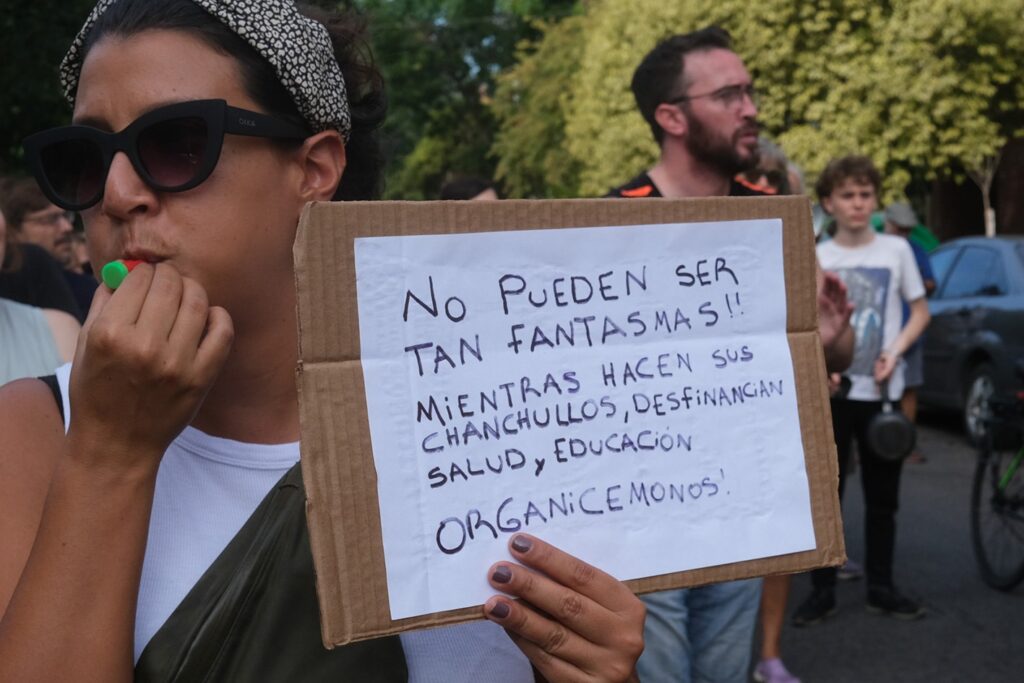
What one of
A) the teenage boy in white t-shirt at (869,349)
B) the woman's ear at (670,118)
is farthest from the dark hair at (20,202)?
the teenage boy in white t-shirt at (869,349)

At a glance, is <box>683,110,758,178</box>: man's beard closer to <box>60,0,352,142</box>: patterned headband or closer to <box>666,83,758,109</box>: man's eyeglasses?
<box>666,83,758,109</box>: man's eyeglasses

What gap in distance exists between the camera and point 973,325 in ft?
33.0

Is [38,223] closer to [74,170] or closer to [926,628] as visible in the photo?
[74,170]

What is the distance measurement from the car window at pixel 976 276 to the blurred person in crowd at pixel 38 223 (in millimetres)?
7216

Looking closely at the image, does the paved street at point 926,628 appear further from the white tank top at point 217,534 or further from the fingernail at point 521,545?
the fingernail at point 521,545

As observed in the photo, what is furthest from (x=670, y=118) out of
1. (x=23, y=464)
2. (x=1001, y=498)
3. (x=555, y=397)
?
(x=1001, y=498)

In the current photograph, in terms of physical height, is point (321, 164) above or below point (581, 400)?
above

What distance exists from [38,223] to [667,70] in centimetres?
326

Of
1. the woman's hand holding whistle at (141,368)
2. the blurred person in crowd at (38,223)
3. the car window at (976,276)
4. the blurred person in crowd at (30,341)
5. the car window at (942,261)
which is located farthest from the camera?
the car window at (942,261)

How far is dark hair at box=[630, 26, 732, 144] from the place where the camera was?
13.0ft

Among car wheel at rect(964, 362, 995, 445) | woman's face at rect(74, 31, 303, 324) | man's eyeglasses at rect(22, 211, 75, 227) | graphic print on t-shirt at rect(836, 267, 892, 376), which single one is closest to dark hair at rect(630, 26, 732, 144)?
graphic print on t-shirt at rect(836, 267, 892, 376)

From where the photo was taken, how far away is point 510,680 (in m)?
1.57

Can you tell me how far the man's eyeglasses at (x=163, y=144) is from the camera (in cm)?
149

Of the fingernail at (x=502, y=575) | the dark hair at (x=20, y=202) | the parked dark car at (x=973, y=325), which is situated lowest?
the parked dark car at (x=973, y=325)
